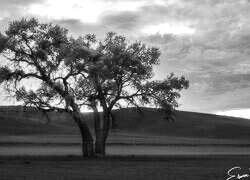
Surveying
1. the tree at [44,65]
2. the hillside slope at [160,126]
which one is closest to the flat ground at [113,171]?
the tree at [44,65]

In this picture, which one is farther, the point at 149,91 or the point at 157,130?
the point at 157,130

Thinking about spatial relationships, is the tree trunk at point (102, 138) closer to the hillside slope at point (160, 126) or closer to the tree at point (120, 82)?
the tree at point (120, 82)

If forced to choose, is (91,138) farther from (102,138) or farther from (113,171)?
(113,171)

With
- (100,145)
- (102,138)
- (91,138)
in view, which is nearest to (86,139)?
(91,138)

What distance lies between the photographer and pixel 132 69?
5278 cm

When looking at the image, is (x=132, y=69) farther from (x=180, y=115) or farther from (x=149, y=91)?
(x=180, y=115)

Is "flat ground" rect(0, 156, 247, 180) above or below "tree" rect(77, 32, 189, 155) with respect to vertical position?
below

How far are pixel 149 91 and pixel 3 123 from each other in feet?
281

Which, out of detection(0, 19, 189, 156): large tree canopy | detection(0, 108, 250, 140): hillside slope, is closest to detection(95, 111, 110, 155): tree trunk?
detection(0, 19, 189, 156): large tree canopy

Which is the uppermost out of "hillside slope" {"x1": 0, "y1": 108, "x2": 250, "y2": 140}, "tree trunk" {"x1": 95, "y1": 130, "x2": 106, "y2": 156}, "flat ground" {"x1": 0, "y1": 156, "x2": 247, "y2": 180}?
"hillside slope" {"x1": 0, "y1": 108, "x2": 250, "y2": 140}

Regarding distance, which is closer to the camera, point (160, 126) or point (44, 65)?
point (44, 65)

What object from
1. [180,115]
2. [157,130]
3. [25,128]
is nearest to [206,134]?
[157,130]

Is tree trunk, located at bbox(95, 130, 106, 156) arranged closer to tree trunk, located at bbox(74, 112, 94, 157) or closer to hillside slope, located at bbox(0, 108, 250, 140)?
tree trunk, located at bbox(74, 112, 94, 157)

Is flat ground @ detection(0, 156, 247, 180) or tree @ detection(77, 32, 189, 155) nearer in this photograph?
flat ground @ detection(0, 156, 247, 180)
